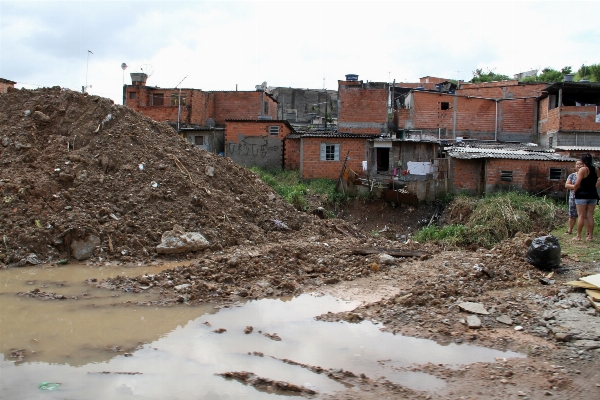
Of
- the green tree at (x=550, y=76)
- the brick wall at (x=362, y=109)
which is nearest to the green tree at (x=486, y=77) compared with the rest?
the green tree at (x=550, y=76)

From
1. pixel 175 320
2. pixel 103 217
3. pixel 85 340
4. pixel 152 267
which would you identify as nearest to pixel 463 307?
pixel 175 320

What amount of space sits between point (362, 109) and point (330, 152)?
19.1 feet

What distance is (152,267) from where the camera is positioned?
916cm

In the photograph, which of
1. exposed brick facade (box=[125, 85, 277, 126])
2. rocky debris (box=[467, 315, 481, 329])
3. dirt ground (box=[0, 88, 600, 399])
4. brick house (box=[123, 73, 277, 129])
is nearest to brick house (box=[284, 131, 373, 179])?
dirt ground (box=[0, 88, 600, 399])

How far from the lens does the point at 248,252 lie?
32.0ft

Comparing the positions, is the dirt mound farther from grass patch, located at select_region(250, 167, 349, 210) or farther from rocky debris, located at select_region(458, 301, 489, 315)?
rocky debris, located at select_region(458, 301, 489, 315)

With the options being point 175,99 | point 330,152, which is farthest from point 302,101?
point 330,152

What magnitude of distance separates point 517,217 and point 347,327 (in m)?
10.2

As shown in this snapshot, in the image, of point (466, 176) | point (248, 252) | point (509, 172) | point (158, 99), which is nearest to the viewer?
point (248, 252)

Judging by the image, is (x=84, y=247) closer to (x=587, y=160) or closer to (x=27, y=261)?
(x=27, y=261)

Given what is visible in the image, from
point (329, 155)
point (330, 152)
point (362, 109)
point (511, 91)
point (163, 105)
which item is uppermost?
point (511, 91)

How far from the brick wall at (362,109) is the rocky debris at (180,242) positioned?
1746 cm

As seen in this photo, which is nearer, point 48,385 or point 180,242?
point 48,385

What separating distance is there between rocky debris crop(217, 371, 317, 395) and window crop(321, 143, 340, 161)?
1731cm
